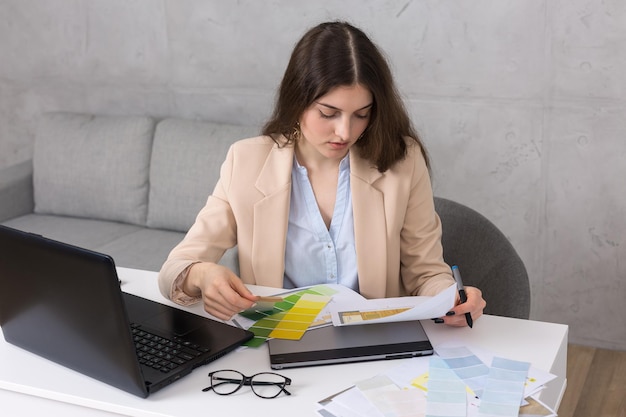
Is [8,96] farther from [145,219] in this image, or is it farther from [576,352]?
[576,352]

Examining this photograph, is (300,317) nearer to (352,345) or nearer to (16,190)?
(352,345)

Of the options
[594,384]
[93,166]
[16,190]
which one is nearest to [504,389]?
[594,384]

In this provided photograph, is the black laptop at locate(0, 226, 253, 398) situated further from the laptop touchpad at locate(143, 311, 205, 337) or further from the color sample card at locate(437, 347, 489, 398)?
the color sample card at locate(437, 347, 489, 398)

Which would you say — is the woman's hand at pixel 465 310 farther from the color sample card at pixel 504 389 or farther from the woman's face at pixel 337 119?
the woman's face at pixel 337 119

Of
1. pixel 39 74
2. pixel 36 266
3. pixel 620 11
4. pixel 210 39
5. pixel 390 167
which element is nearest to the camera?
pixel 36 266

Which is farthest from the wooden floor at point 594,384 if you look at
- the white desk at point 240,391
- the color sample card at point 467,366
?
the color sample card at point 467,366

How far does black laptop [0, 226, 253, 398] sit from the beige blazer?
0.37 meters

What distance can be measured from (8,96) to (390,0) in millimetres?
2151

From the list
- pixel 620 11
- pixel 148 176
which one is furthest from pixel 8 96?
pixel 620 11

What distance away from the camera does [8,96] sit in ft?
14.5

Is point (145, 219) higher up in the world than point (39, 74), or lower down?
lower down

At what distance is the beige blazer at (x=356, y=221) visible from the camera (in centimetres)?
221

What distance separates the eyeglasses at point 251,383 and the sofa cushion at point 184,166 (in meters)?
2.06

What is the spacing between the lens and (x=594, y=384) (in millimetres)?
3148
